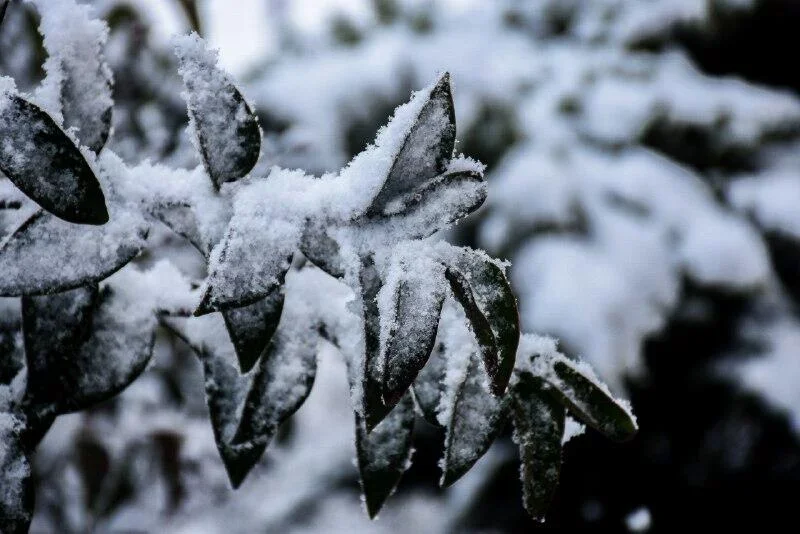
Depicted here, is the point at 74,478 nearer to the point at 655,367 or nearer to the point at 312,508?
the point at 312,508

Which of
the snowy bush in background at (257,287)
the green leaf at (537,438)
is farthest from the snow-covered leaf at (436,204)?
the green leaf at (537,438)

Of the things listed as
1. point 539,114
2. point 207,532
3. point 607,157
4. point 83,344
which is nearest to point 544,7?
point 539,114

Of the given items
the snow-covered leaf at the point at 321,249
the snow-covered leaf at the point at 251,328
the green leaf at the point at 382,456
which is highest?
the snow-covered leaf at the point at 321,249

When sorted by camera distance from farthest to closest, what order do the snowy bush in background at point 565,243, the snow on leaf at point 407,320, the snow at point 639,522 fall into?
the snowy bush in background at point 565,243 < the snow at point 639,522 < the snow on leaf at point 407,320

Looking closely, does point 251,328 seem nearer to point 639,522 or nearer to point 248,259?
point 248,259

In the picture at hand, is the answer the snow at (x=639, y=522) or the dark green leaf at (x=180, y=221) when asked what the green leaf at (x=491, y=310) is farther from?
the snow at (x=639, y=522)

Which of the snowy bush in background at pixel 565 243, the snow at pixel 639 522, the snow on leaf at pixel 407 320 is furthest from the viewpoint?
the snowy bush in background at pixel 565 243

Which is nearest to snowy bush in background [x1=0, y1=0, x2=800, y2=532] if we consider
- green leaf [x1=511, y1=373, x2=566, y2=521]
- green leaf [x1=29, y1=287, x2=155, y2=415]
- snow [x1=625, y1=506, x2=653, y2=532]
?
snow [x1=625, y1=506, x2=653, y2=532]
